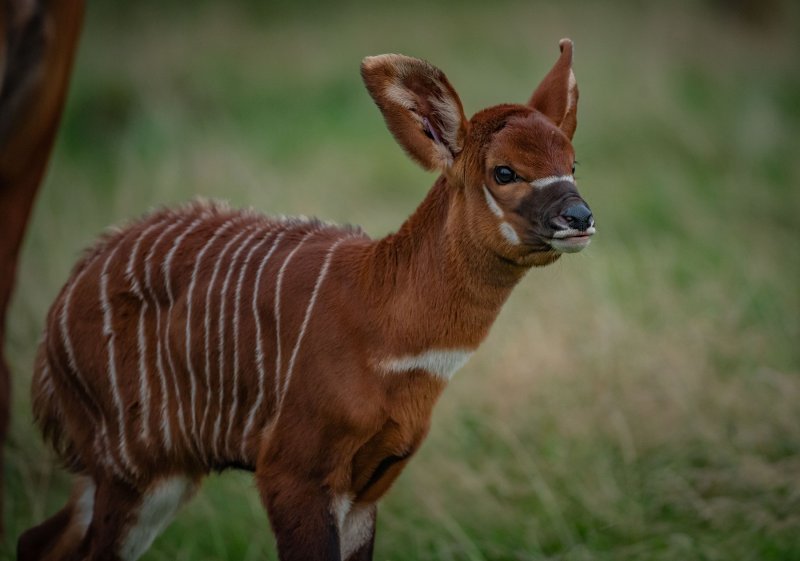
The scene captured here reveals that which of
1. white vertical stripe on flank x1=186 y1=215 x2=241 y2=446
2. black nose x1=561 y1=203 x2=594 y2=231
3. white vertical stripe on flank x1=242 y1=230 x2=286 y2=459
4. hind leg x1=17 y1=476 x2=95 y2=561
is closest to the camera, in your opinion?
black nose x1=561 y1=203 x2=594 y2=231

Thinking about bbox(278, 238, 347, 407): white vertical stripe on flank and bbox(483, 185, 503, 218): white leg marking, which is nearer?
bbox(483, 185, 503, 218): white leg marking

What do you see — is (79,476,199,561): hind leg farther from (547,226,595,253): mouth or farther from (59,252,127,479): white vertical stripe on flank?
(547,226,595,253): mouth

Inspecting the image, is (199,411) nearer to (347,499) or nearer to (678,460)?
(347,499)

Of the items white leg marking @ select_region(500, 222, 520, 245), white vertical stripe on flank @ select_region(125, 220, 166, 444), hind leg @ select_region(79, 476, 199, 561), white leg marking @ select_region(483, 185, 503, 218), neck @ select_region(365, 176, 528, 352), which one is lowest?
hind leg @ select_region(79, 476, 199, 561)

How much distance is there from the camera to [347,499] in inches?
171

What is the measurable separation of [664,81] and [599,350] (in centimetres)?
641

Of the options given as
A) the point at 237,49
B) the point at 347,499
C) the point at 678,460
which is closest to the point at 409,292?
the point at 347,499

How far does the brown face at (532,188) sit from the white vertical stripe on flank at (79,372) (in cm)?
163

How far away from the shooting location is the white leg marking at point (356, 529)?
457 cm

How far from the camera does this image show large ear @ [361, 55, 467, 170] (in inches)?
170

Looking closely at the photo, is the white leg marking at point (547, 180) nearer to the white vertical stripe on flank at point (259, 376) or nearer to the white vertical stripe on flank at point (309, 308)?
the white vertical stripe on flank at point (309, 308)

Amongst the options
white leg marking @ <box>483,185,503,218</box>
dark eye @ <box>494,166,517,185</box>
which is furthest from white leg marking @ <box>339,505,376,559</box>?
dark eye @ <box>494,166,517,185</box>

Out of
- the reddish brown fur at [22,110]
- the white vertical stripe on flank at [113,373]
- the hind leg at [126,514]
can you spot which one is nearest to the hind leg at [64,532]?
the hind leg at [126,514]

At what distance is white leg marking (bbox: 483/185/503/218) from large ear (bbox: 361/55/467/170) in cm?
21
